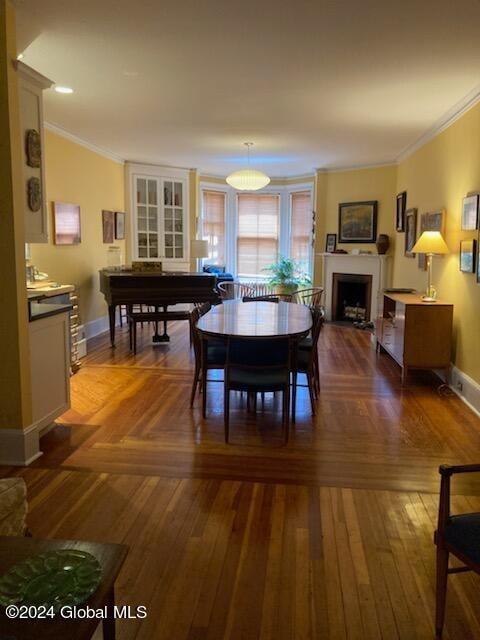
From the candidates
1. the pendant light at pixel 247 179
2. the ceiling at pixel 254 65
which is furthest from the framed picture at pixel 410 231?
the pendant light at pixel 247 179

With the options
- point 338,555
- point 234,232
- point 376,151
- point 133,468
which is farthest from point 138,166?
point 338,555

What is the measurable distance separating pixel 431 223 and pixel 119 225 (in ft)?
15.2

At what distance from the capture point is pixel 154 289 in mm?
6227

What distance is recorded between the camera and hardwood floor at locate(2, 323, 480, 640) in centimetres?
185

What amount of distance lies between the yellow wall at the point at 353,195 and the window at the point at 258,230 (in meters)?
1.28

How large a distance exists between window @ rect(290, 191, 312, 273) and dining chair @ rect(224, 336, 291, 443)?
6.09 meters

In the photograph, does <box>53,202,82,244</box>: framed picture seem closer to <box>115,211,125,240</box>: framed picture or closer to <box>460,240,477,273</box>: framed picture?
<box>115,211,125,240</box>: framed picture

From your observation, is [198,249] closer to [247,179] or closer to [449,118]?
[247,179]

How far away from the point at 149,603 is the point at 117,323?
6.30 meters

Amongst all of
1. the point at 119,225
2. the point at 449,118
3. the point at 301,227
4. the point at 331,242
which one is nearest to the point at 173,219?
the point at 119,225

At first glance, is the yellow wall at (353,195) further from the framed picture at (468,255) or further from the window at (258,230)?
the framed picture at (468,255)

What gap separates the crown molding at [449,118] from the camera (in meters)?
4.32

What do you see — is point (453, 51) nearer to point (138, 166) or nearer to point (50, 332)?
point (50, 332)

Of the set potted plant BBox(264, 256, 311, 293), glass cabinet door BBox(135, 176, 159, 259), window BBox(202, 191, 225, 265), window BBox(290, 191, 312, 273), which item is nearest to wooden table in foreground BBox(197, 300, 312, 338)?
glass cabinet door BBox(135, 176, 159, 259)
